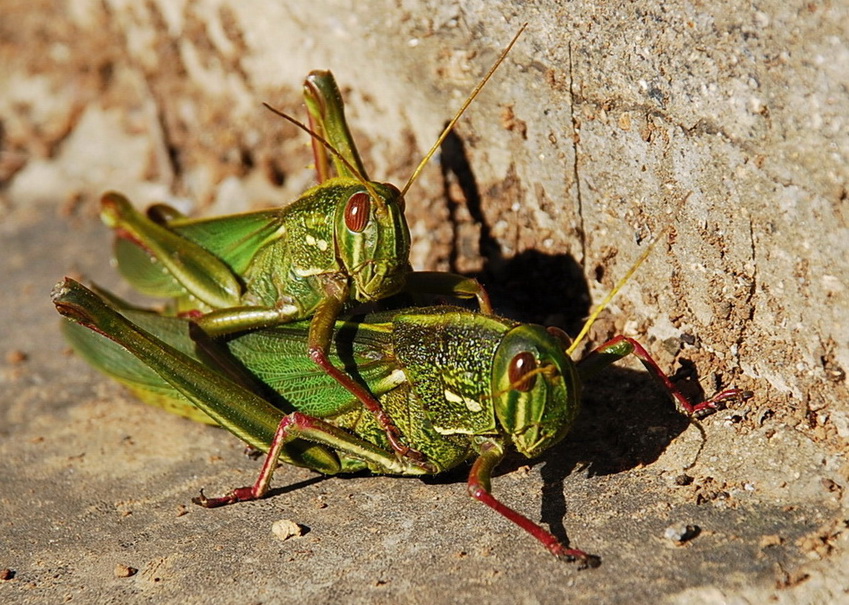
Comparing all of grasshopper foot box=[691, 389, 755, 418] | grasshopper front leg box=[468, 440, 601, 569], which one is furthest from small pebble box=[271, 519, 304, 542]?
grasshopper foot box=[691, 389, 755, 418]

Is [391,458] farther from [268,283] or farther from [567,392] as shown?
[268,283]

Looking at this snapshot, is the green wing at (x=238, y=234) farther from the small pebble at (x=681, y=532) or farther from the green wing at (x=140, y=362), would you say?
the small pebble at (x=681, y=532)

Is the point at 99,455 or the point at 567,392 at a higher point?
the point at 567,392

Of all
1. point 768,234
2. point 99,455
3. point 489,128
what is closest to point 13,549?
point 99,455

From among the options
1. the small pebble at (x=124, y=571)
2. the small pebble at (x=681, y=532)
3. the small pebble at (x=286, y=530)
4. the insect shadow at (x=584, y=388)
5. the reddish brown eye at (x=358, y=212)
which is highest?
the reddish brown eye at (x=358, y=212)

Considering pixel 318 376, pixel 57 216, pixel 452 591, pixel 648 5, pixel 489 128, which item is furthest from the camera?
pixel 57 216

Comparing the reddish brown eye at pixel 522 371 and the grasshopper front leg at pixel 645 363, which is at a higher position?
the reddish brown eye at pixel 522 371

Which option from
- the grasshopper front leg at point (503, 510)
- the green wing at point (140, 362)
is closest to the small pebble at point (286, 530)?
the grasshopper front leg at point (503, 510)

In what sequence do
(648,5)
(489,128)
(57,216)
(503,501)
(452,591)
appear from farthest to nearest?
(57,216)
(489,128)
(503,501)
(648,5)
(452,591)

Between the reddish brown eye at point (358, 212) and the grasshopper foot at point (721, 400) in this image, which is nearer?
the grasshopper foot at point (721, 400)
